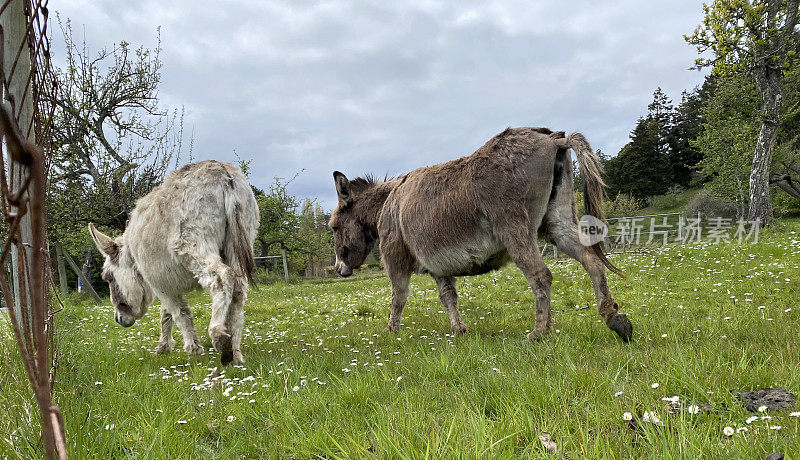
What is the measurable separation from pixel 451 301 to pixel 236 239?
2.92 meters

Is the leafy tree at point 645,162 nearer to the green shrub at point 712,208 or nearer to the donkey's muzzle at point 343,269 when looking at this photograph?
the green shrub at point 712,208

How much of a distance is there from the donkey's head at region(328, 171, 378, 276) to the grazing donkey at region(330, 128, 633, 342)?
1238 millimetres

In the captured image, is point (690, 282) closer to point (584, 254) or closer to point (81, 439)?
point (584, 254)

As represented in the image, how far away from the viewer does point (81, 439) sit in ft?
6.49

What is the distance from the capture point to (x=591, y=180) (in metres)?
4.84

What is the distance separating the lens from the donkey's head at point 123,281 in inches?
235

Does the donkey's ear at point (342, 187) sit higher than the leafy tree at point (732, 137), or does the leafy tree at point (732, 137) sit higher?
the leafy tree at point (732, 137)

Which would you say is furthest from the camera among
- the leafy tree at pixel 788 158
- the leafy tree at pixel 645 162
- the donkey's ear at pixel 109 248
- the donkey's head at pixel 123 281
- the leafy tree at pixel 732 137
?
the leafy tree at pixel 645 162

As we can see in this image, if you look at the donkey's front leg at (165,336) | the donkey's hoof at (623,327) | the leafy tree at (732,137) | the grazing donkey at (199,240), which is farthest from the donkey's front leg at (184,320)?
the leafy tree at (732,137)

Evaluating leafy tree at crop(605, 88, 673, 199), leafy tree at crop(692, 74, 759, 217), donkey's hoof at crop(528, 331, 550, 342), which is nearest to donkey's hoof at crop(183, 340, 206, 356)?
donkey's hoof at crop(528, 331, 550, 342)

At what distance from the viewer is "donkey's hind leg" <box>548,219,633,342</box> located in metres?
4.01

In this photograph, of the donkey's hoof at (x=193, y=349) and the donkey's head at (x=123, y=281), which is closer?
the donkey's hoof at (x=193, y=349)

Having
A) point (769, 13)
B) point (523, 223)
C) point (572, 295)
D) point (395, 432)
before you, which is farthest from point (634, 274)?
point (769, 13)

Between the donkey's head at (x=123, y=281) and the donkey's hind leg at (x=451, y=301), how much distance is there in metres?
4.19
